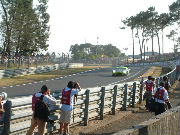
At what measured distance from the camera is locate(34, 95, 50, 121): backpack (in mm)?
8188

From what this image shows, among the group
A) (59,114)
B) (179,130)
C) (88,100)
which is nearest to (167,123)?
(179,130)

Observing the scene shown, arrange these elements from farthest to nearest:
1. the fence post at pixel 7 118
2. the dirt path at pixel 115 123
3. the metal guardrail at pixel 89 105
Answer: the dirt path at pixel 115 123 < the metal guardrail at pixel 89 105 < the fence post at pixel 7 118

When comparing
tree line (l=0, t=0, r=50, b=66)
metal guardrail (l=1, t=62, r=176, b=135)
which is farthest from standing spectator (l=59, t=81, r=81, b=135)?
tree line (l=0, t=0, r=50, b=66)

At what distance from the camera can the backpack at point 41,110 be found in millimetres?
8188

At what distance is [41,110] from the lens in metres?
8.26

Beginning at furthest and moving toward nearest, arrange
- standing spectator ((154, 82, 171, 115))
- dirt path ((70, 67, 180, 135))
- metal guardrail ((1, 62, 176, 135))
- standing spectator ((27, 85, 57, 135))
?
standing spectator ((154, 82, 171, 115)), dirt path ((70, 67, 180, 135)), metal guardrail ((1, 62, 176, 135)), standing spectator ((27, 85, 57, 135))

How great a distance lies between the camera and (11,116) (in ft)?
27.0

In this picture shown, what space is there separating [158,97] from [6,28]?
42.6m

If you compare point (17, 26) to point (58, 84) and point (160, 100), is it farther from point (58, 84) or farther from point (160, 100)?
point (160, 100)

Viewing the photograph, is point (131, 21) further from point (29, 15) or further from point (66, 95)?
point (66, 95)

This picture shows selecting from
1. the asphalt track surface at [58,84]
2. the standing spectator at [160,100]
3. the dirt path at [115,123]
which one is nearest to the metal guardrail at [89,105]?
the dirt path at [115,123]

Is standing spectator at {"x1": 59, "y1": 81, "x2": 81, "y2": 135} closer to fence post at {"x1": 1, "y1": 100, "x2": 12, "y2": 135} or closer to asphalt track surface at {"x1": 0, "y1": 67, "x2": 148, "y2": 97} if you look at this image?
fence post at {"x1": 1, "y1": 100, "x2": 12, "y2": 135}

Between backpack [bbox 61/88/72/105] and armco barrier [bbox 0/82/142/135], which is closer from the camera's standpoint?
armco barrier [bbox 0/82/142/135]

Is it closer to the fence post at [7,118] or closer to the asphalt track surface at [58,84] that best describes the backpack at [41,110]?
the fence post at [7,118]
